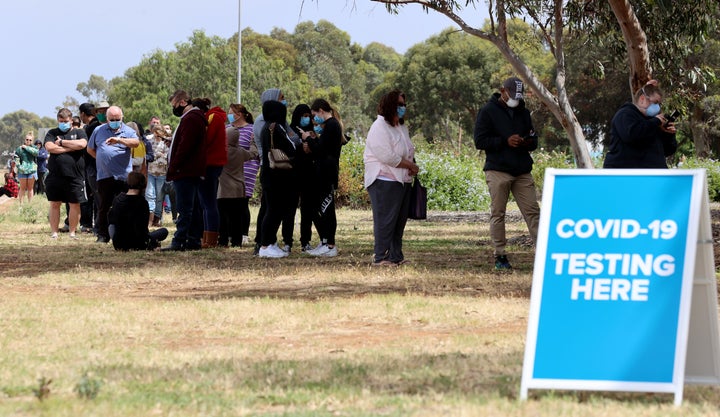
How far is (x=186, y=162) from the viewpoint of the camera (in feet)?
51.4

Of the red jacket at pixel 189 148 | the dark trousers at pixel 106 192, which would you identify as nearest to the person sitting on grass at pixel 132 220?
the red jacket at pixel 189 148

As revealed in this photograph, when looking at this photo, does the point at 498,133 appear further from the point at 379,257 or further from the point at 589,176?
the point at 589,176

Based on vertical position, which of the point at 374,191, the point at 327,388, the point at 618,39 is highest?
the point at 618,39

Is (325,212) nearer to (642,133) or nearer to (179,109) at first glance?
(179,109)

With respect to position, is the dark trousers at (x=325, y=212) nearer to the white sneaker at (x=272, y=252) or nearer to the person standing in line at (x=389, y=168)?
the white sneaker at (x=272, y=252)

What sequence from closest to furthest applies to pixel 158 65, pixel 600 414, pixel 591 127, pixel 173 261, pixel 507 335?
pixel 600 414 → pixel 507 335 → pixel 173 261 → pixel 591 127 → pixel 158 65

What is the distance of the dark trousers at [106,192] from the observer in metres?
17.3

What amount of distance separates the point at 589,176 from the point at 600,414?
1.26 metres

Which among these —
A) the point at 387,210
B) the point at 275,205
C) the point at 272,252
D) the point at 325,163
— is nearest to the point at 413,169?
the point at 387,210

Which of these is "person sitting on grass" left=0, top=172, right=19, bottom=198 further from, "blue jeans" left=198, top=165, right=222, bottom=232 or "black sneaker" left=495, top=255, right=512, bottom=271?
"black sneaker" left=495, top=255, right=512, bottom=271

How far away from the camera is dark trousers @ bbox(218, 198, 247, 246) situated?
16.8 meters

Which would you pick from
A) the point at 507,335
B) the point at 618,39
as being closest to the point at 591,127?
the point at 618,39

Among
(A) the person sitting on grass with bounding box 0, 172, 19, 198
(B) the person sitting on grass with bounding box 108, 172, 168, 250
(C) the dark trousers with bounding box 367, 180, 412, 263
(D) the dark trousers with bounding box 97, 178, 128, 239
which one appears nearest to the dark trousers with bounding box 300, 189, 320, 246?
(C) the dark trousers with bounding box 367, 180, 412, 263

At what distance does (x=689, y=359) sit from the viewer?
6301 millimetres
